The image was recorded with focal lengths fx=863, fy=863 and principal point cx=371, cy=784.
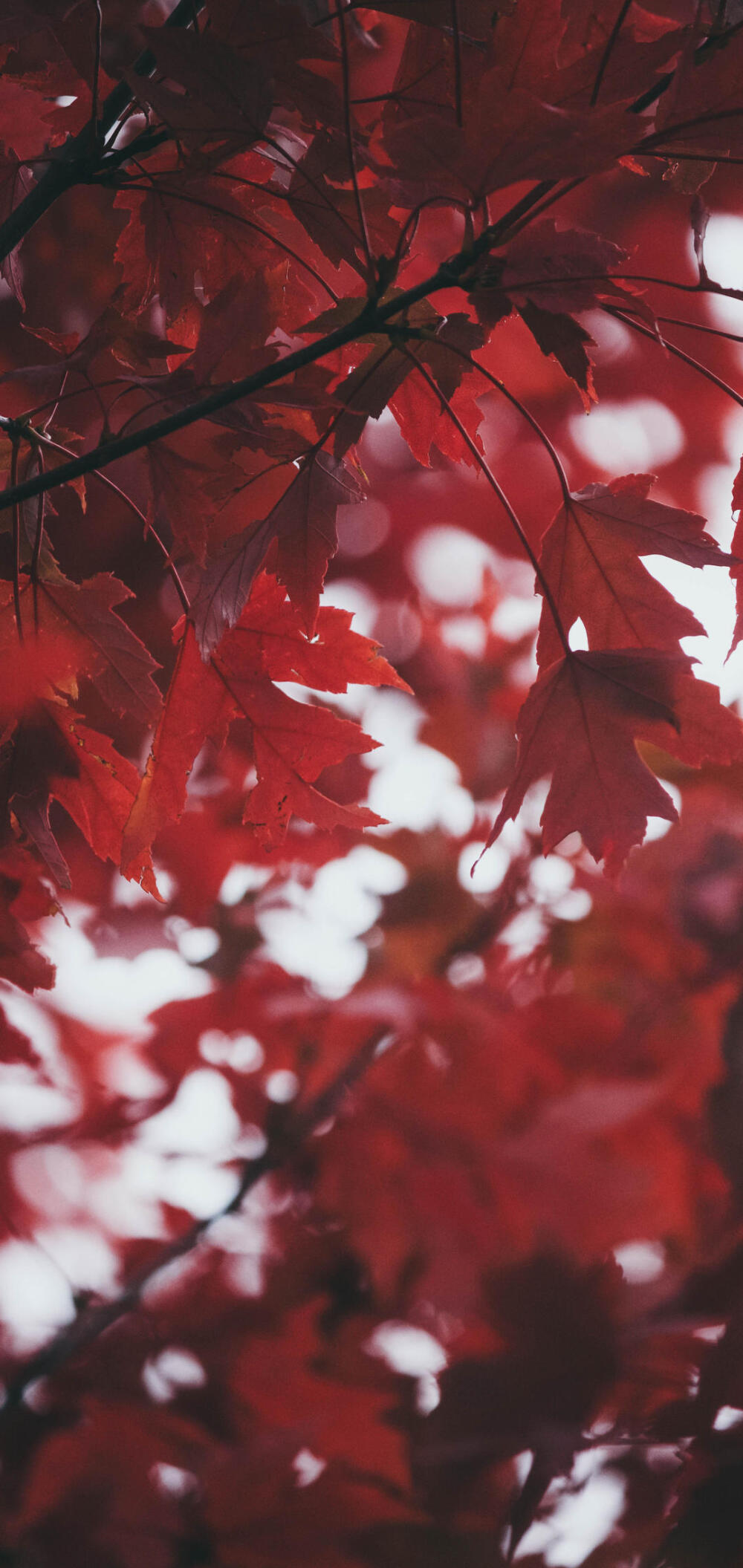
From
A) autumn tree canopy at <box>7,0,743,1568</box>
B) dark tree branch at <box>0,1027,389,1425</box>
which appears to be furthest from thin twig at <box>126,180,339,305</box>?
dark tree branch at <box>0,1027,389,1425</box>

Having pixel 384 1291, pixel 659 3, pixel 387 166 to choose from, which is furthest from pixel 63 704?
pixel 659 3

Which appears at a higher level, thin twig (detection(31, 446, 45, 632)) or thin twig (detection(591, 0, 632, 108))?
thin twig (detection(591, 0, 632, 108))

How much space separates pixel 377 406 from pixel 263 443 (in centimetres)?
6

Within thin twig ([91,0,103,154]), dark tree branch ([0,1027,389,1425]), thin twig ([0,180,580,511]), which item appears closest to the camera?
thin twig ([0,180,580,511])

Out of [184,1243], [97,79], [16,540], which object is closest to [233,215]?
[97,79]

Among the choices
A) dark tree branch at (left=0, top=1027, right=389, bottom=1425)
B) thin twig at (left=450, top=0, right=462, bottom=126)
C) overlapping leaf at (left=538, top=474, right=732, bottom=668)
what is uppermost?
thin twig at (left=450, top=0, right=462, bottom=126)

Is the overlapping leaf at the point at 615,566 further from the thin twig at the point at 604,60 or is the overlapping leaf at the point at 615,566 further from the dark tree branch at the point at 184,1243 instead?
the dark tree branch at the point at 184,1243

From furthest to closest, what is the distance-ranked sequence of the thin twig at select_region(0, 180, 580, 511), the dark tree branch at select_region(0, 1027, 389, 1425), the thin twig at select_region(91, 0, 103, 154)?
the dark tree branch at select_region(0, 1027, 389, 1425), the thin twig at select_region(91, 0, 103, 154), the thin twig at select_region(0, 180, 580, 511)

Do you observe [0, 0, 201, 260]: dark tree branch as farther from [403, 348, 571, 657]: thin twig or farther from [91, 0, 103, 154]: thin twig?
[403, 348, 571, 657]: thin twig

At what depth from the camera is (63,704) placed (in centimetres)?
50

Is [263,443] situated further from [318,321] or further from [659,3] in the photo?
[659,3]

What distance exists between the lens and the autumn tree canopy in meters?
0.37

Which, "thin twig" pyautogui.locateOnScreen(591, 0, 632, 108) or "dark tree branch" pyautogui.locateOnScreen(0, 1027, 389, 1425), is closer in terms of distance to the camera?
"thin twig" pyautogui.locateOnScreen(591, 0, 632, 108)

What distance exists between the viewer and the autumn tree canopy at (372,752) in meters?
0.37
